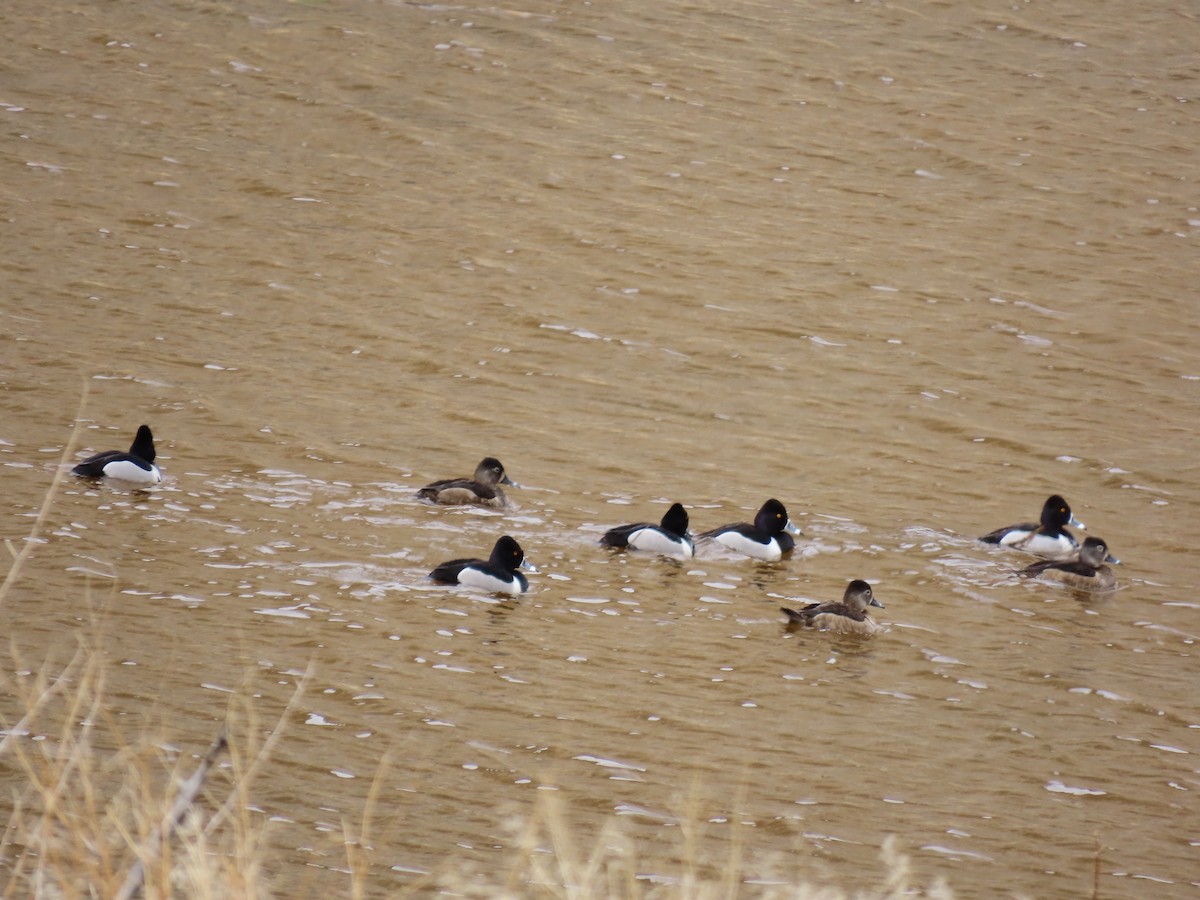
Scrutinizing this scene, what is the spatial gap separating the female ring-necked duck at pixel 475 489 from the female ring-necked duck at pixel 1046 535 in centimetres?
422

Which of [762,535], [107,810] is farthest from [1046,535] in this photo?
[107,810]

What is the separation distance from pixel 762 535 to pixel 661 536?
97 cm

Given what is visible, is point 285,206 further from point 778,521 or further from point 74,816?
point 74,816

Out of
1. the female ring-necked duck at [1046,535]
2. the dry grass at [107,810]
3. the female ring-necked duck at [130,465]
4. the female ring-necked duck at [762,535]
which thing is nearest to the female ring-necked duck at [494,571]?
the female ring-necked duck at [762,535]

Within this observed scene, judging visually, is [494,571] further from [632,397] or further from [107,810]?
[107,810]

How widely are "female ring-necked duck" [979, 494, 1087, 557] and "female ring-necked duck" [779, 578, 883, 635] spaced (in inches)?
88.3

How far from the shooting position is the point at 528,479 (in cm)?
1473

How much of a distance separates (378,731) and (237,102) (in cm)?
1682

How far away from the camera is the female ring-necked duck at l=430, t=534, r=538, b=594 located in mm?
11656

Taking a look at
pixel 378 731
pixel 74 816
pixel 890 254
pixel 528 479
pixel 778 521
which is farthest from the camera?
pixel 890 254

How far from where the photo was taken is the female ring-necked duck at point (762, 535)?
43.0 ft

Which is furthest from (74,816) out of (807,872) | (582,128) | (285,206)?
(582,128)

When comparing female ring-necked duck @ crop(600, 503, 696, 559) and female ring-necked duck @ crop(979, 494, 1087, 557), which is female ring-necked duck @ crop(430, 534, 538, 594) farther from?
female ring-necked duck @ crop(979, 494, 1087, 557)

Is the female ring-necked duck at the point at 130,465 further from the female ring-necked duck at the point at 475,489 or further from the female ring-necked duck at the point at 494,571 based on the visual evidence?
the female ring-necked duck at the point at 494,571
